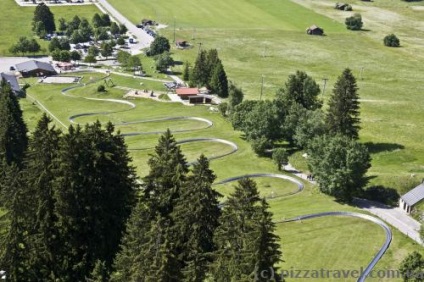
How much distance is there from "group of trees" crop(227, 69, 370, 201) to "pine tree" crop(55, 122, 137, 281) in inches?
1499

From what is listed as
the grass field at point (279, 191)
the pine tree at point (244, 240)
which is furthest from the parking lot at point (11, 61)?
the pine tree at point (244, 240)

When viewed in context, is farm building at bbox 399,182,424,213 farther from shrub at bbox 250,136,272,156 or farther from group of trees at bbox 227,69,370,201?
shrub at bbox 250,136,272,156

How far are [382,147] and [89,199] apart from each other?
71205 mm

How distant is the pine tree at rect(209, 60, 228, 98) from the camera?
14438 centimetres

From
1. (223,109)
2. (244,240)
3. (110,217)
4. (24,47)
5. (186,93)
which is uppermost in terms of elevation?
(24,47)

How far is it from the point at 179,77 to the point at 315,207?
94.9 m

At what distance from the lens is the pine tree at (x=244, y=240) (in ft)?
137

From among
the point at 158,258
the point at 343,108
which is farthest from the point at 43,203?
the point at 343,108

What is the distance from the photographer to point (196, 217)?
167ft

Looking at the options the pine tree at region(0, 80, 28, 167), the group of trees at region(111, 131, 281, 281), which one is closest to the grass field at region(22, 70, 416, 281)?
the group of trees at region(111, 131, 281, 281)

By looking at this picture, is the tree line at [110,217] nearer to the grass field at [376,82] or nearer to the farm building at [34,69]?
the grass field at [376,82]

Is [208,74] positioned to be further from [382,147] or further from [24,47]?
[24,47]

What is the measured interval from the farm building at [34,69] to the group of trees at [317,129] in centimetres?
7158

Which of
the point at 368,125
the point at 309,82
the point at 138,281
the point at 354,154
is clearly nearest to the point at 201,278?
the point at 138,281
